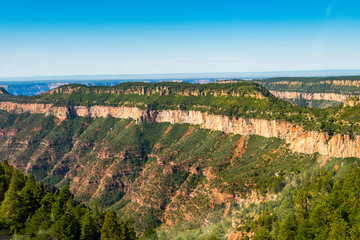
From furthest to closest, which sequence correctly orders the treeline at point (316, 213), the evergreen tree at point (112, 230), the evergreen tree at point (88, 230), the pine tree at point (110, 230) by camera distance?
1. the evergreen tree at point (88, 230)
2. the evergreen tree at point (112, 230)
3. the pine tree at point (110, 230)
4. the treeline at point (316, 213)

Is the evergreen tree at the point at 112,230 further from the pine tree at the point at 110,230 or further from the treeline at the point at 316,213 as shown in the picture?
the treeline at the point at 316,213

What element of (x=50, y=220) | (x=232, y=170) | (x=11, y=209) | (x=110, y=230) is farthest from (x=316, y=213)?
(x=232, y=170)

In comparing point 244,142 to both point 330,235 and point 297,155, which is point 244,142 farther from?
point 330,235

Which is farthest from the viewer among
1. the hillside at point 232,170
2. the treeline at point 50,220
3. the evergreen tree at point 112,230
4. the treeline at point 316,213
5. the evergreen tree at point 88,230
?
the hillside at point 232,170

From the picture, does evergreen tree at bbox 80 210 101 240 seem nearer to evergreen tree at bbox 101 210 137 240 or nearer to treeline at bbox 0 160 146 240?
treeline at bbox 0 160 146 240

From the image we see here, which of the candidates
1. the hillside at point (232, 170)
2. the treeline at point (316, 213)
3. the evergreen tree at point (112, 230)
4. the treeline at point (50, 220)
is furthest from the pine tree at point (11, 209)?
the treeline at point (316, 213)

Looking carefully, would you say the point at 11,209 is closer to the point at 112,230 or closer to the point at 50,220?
the point at 50,220
